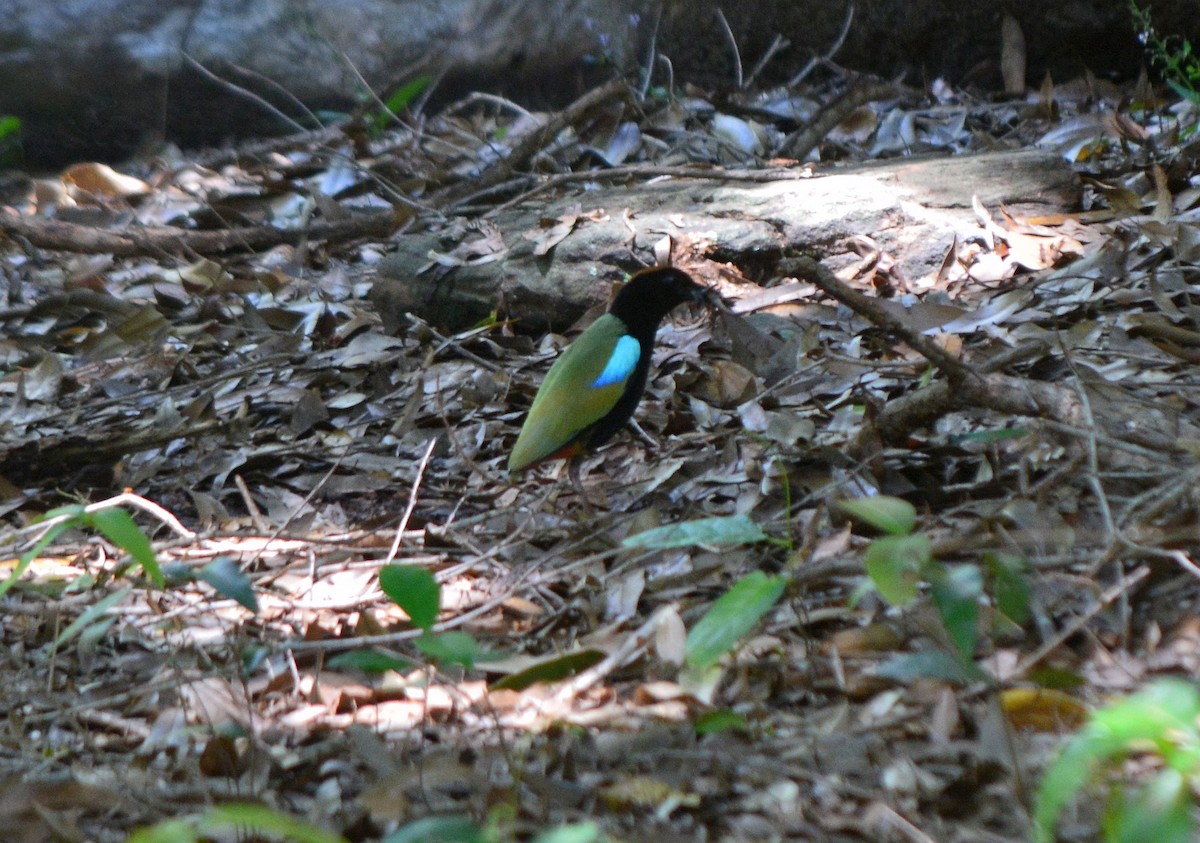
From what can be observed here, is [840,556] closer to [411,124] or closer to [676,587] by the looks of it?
[676,587]

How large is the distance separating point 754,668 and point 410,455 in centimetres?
216

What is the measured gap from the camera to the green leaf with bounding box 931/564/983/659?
7.09 ft

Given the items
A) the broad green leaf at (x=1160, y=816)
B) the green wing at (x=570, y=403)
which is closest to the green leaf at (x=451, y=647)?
the broad green leaf at (x=1160, y=816)

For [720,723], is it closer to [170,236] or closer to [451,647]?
[451,647]

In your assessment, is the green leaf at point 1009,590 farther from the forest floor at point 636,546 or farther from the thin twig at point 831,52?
the thin twig at point 831,52

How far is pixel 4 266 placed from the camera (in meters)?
6.88

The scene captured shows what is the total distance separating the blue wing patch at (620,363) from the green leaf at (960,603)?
189 cm

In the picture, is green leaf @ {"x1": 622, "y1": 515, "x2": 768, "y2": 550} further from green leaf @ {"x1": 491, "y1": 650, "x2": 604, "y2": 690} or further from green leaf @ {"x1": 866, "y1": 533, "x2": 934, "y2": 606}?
green leaf @ {"x1": 866, "y1": 533, "x2": 934, "y2": 606}

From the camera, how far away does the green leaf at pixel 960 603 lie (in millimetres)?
2162

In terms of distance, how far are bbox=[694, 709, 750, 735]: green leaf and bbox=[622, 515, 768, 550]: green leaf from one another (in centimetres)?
44

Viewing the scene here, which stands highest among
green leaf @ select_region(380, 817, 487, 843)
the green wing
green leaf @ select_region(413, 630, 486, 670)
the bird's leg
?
green leaf @ select_region(380, 817, 487, 843)

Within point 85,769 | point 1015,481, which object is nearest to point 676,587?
point 1015,481

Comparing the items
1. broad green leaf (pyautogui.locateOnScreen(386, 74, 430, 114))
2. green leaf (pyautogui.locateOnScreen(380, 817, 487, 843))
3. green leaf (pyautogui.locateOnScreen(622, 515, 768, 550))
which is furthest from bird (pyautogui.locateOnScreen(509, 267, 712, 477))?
broad green leaf (pyautogui.locateOnScreen(386, 74, 430, 114))

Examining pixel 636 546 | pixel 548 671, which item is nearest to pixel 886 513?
pixel 636 546
